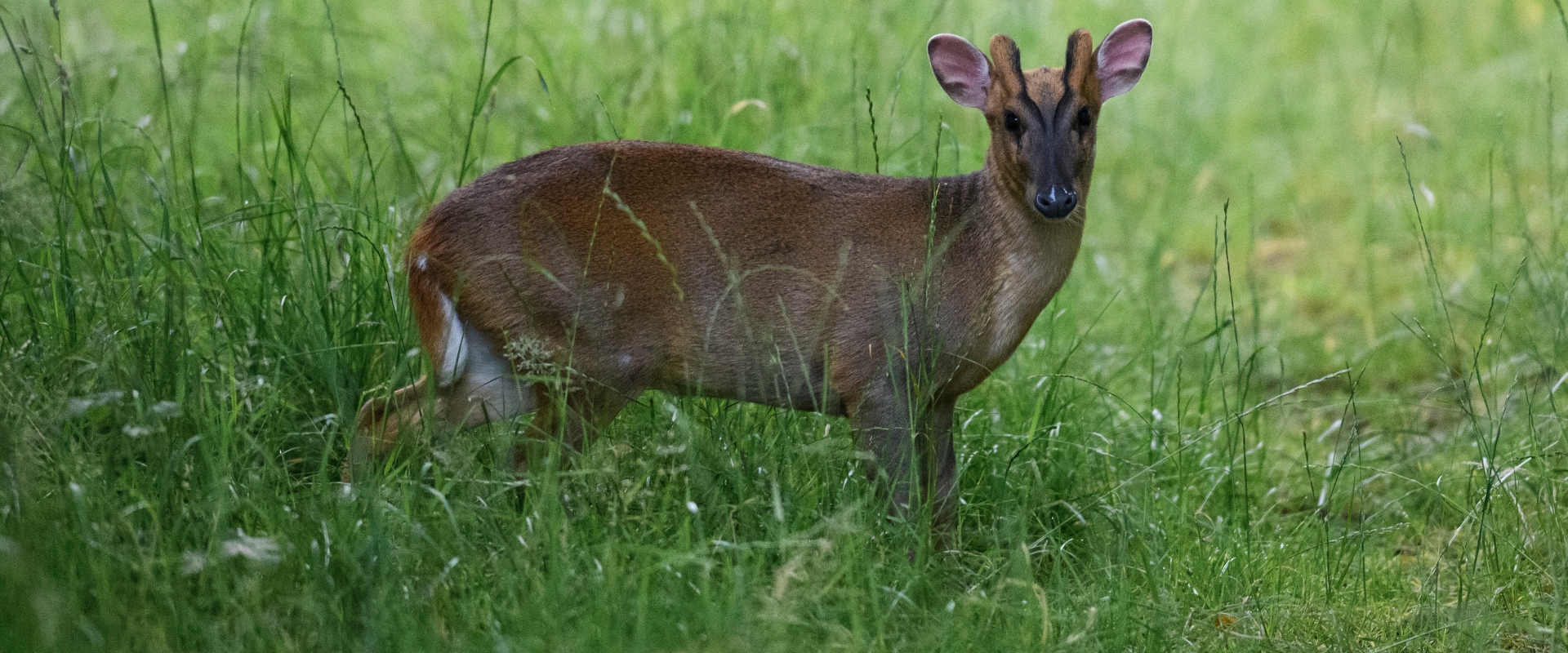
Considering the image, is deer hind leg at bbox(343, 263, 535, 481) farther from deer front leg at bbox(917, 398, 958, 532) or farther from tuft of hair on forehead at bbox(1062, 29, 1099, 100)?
tuft of hair on forehead at bbox(1062, 29, 1099, 100)

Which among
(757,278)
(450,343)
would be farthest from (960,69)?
(450,343)

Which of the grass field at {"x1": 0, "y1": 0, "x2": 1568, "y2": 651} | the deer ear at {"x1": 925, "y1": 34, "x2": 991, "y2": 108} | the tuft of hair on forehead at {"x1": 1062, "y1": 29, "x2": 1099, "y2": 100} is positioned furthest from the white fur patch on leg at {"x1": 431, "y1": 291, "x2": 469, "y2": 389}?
the tuft of hair on forehead at {"x1": 1062, "y1": 29, "x2": 1099, "y2": 100}

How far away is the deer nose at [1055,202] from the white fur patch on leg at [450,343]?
4.26 ft

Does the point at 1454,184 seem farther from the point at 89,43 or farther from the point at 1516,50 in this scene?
the point at 89,43

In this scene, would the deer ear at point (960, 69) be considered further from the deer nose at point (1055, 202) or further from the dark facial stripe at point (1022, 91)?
the deer nose at point (1055, 202)

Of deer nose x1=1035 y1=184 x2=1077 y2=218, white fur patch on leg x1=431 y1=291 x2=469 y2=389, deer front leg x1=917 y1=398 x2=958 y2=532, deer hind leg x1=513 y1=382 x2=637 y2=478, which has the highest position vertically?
deer nose x1=1035 y1=184 x2=1077 y2=218

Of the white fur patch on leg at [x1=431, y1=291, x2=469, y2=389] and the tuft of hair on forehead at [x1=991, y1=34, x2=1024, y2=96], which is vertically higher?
the tuft of hair on forehead at [x1=991, y1=34, x2=1024, y2=96]

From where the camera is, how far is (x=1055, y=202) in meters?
3.38

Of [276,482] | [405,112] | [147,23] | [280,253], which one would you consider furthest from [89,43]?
[276,482]

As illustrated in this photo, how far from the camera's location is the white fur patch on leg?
3436 millimetres

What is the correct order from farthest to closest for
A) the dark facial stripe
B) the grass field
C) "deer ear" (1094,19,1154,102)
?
1. "deer ear" (1094,19,1154,102)
2. the dark facial stripe
3. the grass field

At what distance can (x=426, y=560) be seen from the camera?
3.00m

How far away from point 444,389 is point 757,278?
760 mm

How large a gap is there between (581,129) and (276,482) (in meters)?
1.94
